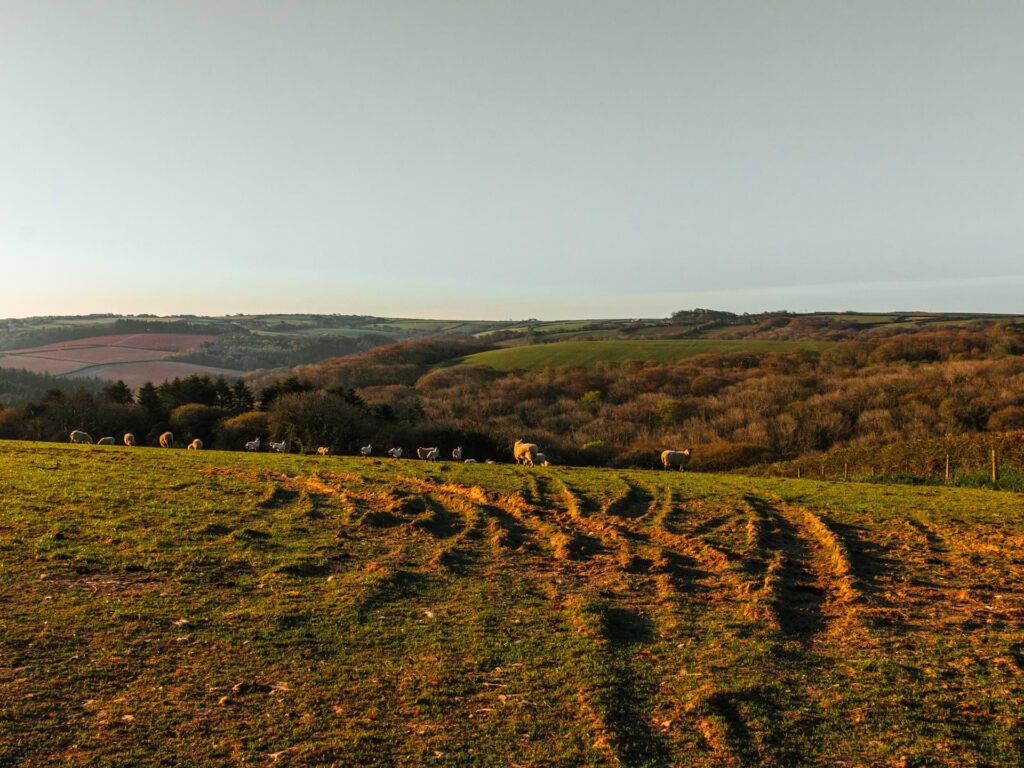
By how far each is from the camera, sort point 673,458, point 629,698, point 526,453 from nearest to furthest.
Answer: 1. point 629,698
2. point 526,453
3. point 673,458

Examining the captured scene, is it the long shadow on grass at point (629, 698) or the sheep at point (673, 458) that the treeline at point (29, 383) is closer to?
the sheep at point (673, 458)

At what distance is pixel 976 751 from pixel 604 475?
19.9 metres

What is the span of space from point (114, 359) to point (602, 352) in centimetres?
8022

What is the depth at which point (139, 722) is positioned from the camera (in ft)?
22.6

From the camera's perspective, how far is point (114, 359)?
115750 millimetres

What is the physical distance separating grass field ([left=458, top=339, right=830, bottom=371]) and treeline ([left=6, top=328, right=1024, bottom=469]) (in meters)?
7.00

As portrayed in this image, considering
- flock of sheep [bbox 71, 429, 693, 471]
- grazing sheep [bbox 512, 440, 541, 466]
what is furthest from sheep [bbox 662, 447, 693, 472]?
grazing sheep [bbox 512, 440, 541, 466]

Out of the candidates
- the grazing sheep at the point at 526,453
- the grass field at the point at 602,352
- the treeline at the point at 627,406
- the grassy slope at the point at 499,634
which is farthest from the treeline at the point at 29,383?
the grassy slope at the point at 499,634

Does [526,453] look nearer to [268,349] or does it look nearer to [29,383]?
[29,383]

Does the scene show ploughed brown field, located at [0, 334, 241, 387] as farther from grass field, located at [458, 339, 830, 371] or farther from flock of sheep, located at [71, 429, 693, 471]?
flock of sheep, located at [71, 429, 693, 471]

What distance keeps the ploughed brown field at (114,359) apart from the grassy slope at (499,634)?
86.7 metres

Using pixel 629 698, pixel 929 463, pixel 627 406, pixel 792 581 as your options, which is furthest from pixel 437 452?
pixel 627 406

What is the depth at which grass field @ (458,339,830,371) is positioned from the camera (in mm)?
111475

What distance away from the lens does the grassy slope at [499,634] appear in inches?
265
